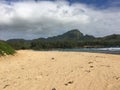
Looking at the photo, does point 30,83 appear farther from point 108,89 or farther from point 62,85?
point 108,89

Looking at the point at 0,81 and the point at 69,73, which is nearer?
the point at 0,81

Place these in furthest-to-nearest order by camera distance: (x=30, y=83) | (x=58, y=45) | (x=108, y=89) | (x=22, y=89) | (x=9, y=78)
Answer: (x=58, y=45)
(x=9, y=78)
(x=30, y=83)
(x=22, y=89)
(x=108, y=89)

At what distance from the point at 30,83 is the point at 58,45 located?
127759 mm

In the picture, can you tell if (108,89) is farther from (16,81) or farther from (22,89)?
(16,81)

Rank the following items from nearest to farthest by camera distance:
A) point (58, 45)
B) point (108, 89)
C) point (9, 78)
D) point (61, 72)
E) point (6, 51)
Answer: point (108, 89), point (9, 78), point (61, 72), point (6, 51), point (58, 45)

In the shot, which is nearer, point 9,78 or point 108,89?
point 108,89

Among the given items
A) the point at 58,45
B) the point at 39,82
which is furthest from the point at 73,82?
the point at 58,45

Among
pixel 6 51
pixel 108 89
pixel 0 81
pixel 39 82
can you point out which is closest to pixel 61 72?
pixel 39 82

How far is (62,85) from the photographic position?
10836 mm

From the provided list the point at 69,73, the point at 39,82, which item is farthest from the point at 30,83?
the point at 69,73

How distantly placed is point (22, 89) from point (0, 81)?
80.4 inches

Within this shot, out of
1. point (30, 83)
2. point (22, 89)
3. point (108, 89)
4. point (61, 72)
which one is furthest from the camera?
point (61, 72)

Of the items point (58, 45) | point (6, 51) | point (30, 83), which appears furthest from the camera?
point (58, 45)

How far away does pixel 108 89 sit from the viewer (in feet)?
32.5
